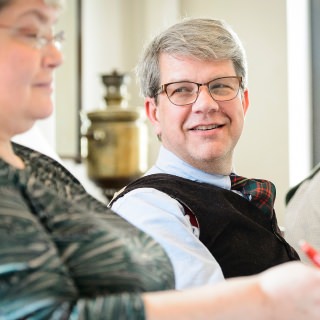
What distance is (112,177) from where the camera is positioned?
4.82 metres

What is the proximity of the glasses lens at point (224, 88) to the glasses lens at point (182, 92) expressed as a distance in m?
0.04

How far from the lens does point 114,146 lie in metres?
4.79

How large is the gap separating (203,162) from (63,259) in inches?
39.0

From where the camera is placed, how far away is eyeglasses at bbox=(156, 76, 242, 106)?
180 cm

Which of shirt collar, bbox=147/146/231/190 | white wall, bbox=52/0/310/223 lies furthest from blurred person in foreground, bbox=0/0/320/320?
white wall, bbox=52/0/310/223

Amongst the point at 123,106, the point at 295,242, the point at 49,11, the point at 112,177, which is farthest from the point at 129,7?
the point at 49,11

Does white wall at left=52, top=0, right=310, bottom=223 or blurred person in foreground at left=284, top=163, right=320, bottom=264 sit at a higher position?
white wall at left=52, top=0, right=310, bottom=223

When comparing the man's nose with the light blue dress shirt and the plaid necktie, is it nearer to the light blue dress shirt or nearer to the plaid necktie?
the plaid necktie

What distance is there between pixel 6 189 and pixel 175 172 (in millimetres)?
977

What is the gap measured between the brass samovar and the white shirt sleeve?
318 centimetres

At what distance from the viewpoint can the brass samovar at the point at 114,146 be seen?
4.80 meters

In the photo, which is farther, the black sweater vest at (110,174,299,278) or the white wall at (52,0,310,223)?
the white wall at (52,0,310,223)

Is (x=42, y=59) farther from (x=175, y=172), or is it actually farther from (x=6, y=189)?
(x=175, y=172)

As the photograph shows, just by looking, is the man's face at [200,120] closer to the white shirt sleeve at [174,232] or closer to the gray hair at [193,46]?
the gray hair at [193,46]
